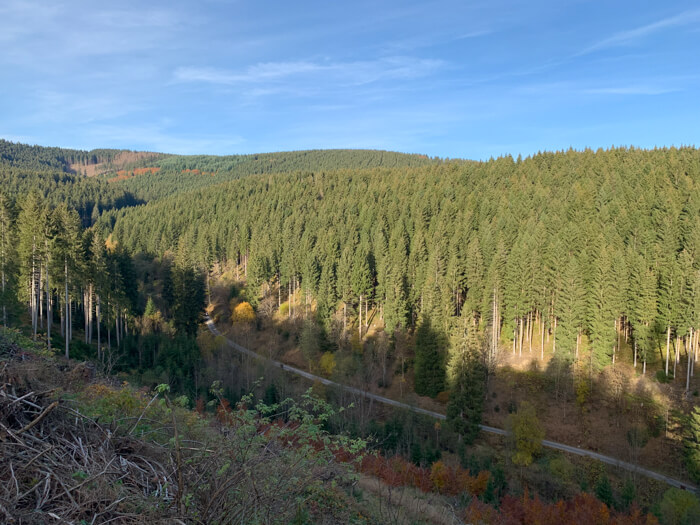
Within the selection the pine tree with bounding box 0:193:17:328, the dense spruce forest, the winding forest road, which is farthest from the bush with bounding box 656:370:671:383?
the pine tree with bounding box 0:193:17:328

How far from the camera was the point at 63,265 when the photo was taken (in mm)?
36469

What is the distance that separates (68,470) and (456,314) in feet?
191

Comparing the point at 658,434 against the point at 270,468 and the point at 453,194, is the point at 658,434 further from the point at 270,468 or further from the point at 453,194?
the point at 453,194

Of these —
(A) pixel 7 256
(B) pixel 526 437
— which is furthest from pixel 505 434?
(A) pixel 7 256

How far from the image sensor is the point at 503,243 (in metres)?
57.3

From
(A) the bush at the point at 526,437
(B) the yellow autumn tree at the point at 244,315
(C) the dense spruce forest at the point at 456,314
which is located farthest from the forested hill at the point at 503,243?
(A) the bush at the point at 526,437

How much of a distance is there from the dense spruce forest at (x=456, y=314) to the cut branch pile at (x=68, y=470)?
8948mm

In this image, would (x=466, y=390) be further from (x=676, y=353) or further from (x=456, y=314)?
(x=456, y=314)

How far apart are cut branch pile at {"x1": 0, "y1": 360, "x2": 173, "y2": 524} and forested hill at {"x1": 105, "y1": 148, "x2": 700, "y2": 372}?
43007 millimetres

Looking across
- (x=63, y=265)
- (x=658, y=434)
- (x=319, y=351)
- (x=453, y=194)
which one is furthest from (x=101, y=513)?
(x=453, y=194)

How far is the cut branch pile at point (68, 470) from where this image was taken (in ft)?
15.5

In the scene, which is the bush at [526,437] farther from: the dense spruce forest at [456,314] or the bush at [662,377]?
the bush at [662,377]

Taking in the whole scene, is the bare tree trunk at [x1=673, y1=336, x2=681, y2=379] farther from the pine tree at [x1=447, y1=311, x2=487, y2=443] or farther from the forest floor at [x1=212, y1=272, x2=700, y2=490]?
the pine tree at [x1=447, y1=311, x2=487, y2=443]

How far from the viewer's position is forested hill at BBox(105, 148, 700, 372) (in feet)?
144
